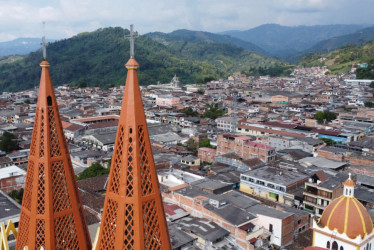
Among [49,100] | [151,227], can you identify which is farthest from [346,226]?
[49,100]

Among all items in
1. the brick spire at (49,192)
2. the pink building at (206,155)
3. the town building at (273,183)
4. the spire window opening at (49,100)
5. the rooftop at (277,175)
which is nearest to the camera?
the brick spire at (49,192)

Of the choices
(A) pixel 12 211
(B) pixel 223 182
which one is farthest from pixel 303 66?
(A) pixel 12 211

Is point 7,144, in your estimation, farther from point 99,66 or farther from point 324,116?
point 99,66

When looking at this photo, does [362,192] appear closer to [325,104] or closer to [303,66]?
[325,104]

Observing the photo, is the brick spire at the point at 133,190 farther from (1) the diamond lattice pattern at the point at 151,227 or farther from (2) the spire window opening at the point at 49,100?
(2) the spire window opening at the point at 49,100

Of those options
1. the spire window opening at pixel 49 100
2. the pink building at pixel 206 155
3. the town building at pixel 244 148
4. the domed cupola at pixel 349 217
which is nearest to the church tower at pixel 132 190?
the spire window opening at pixel 49 100
